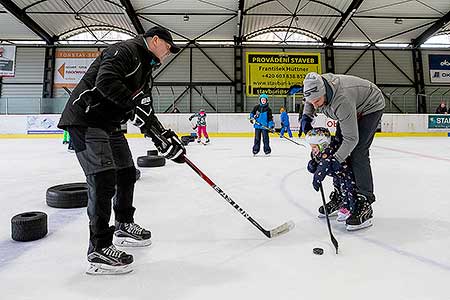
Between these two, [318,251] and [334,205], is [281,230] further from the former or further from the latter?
[334,205]

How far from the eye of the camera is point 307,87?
6.05 feet

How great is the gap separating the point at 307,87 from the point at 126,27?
1459 centimetres

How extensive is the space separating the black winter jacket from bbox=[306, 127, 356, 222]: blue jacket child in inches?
44.4

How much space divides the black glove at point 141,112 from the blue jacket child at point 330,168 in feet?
3.26

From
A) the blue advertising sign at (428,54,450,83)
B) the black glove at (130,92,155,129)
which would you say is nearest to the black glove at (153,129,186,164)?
the black glove at (130,92,155,129)

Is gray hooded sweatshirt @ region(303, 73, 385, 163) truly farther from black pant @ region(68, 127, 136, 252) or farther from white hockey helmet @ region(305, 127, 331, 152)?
black pant @ region(68, 127, 136, 252)

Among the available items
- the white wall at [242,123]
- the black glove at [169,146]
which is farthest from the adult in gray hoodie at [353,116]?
the white wall at [242,123]

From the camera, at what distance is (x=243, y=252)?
5.45ft

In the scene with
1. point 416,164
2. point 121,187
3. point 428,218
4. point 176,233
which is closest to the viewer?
point 121,187

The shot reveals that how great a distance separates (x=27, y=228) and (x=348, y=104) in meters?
1.95

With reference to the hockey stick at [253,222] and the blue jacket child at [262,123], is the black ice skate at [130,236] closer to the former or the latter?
the hockey stick at [253,222]

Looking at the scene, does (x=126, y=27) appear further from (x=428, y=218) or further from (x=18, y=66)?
(x=428, y=218)

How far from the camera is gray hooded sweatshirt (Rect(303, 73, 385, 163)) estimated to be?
1.78 meters

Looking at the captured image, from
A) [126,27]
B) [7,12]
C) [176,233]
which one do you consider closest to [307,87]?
[176,233]
